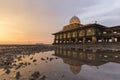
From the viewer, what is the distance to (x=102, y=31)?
59.0 metres

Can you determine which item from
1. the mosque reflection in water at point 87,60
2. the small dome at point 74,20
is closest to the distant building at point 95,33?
the small dome at point 74,20

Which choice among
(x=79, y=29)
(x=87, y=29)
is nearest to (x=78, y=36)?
(x=79, y=29)

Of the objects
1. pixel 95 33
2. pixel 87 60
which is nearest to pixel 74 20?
pixel 95 33

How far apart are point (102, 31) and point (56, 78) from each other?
5367 cm

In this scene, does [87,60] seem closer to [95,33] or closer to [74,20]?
[95,33]

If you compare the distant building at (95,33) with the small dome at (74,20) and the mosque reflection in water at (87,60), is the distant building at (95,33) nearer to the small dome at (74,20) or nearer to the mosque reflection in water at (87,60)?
the small dome at (74,20)

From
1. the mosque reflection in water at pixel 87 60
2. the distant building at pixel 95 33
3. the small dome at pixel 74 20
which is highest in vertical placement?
the small dome at pixel 74 20

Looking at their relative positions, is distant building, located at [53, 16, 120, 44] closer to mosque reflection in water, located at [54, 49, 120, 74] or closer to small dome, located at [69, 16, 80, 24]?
small dome, located at [69, 16, 80, 24]

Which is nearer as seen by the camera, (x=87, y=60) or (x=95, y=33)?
(x=87, y=60)

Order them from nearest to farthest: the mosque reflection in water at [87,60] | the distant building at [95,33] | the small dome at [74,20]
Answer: the mosque reflection in water at [87,60]
the distant building at [95,33]
the small dome at [74,20]

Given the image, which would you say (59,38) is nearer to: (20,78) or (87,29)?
(87,29)

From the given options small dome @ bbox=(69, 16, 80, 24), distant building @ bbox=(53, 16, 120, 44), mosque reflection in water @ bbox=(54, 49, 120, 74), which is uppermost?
small dome @ bbox=(69, 16, 80, 24)

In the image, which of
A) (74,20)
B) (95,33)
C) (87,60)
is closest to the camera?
(87,60)

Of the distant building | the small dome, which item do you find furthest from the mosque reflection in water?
the small dome
